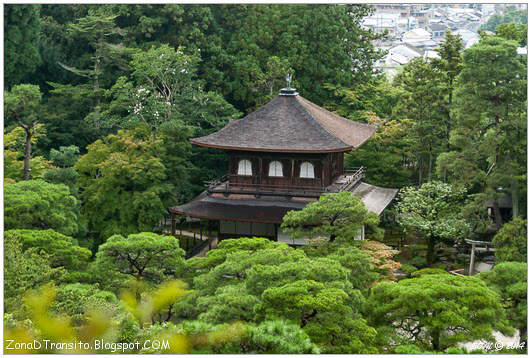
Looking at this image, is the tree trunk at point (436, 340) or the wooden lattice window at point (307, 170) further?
the wooden lattice window at point (307, 170)

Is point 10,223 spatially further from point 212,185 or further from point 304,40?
point 304,40

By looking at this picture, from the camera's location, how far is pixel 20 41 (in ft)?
135

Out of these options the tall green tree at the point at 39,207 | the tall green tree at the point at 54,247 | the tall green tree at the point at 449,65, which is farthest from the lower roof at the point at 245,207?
the tall green tree at the point at 54,247

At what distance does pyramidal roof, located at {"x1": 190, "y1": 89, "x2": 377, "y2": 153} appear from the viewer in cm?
3341

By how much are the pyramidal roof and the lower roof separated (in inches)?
84.0

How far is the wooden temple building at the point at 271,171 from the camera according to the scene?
3322 centimetres

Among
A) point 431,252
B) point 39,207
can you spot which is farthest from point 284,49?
point 39,207

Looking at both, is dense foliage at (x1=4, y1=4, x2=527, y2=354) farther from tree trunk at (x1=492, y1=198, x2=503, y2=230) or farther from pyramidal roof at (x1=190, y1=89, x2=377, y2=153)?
pyramidal roof at (x1=190, y1=89, x2=377, y2=153)

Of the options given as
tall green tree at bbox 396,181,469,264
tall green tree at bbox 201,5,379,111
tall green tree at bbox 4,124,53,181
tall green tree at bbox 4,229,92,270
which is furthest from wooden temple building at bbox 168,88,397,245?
tall green tree at bbox 201,5,379,111

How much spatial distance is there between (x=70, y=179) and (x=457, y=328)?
17079 millimetres

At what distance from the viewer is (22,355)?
1772cm

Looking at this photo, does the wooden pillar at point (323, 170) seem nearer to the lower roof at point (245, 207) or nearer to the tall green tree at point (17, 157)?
the lower roof at point (245, 207)

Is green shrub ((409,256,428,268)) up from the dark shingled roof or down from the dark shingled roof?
down

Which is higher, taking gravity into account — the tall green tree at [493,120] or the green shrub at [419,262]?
the tall green tree at [493,120]
